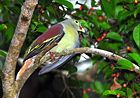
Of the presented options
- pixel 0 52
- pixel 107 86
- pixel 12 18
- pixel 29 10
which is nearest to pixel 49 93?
pixel 107 86

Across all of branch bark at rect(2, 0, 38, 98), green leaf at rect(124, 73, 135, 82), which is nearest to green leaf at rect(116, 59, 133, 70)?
green leaf at rect(124, 73, 135, 82)

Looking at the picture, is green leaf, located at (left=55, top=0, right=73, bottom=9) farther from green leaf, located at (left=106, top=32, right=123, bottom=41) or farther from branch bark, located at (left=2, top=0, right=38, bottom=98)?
branch bark, located at (left=2, top=0, right=38, bottom=98)

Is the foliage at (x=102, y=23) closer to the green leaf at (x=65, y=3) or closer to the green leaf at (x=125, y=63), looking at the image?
the green leaf at (x=65, y=3)

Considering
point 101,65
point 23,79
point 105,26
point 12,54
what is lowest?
point 101,65

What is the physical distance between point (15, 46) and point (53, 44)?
380 millimetres

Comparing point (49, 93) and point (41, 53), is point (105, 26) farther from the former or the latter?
point (49, 93)

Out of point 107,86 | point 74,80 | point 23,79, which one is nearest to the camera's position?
point 23,79

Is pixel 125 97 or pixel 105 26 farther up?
pixel 105 26

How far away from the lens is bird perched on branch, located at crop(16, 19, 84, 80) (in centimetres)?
250

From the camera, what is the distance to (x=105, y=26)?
328cm

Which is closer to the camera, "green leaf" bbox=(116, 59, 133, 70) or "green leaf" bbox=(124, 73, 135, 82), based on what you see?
"green leaf" bbox=(116, 59, 133, 70)

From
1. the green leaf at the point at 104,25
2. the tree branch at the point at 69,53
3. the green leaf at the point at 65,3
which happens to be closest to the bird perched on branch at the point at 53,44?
the tree branch at the point at 69,53

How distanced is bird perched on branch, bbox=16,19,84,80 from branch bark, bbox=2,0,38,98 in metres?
0.12

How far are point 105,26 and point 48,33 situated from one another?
2.75 feet
